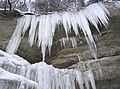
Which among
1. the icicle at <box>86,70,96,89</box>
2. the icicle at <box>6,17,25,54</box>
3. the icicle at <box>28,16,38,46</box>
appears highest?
the icicle at <box>28,16,38,46</box>

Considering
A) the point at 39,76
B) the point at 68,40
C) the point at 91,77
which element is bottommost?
the point at 91,77

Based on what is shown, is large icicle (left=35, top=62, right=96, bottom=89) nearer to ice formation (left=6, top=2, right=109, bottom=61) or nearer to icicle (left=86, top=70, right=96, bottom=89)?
icicle (left=86, top=70, right=96, bottom=89)

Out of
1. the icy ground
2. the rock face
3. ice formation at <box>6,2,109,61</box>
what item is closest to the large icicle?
the icy ground

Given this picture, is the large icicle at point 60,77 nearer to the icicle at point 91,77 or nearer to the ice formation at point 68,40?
the icicle at point 91,77

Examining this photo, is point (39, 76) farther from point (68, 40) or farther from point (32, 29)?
point (32, 29)

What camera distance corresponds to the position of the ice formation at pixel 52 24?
6305 millimetres

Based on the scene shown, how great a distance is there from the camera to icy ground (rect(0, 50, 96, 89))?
435cm

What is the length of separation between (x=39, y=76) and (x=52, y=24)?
1785 mm

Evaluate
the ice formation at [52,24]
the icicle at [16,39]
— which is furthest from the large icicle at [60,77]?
the icicle at [16,39]

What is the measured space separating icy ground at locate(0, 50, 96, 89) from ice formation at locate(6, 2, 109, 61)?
691mm

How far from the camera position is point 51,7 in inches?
397

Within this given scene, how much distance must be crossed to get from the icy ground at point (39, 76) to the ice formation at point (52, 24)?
0.69 meters

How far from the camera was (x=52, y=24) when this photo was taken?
6.63 meters

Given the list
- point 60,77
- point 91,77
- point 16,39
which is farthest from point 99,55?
point 16,39
